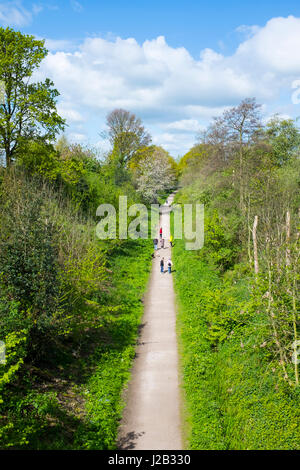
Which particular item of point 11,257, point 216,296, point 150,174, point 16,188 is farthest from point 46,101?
point 150,174

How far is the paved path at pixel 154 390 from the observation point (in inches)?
395

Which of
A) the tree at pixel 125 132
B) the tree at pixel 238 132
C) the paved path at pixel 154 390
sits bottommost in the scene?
the paved path at pixel 154 390

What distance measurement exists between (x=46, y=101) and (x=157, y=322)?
16.3m

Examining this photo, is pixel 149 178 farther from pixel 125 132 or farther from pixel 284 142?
pixel 284 142

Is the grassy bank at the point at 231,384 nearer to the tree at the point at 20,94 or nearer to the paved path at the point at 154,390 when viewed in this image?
the paved path at the point at 154,390

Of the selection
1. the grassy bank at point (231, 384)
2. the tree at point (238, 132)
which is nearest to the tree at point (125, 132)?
the tree at point (238, 132)

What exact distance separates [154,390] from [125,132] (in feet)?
174

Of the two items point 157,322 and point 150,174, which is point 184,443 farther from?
point 150,174

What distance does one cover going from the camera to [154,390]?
12289mm

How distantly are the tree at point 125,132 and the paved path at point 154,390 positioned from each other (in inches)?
1734

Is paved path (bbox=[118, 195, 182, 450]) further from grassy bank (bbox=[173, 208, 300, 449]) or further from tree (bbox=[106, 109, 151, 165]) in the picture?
tree (bbox=[106, 109, 151, 165])

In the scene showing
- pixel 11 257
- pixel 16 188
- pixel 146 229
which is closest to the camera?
pixel 11 257

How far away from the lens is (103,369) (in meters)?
13.2

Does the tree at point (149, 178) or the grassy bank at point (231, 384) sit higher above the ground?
the tree at point (149, 178)
